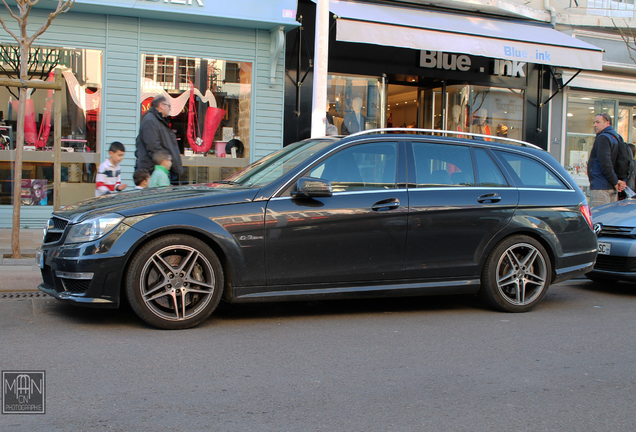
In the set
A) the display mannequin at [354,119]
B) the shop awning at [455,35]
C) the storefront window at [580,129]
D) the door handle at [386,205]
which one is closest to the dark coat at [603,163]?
the shop awning at [455,35]

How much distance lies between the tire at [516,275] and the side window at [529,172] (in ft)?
1.93

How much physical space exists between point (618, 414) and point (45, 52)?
35.8 ft

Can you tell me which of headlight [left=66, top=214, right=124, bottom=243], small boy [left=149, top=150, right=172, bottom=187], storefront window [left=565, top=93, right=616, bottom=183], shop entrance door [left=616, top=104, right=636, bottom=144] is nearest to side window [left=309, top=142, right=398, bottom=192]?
headlight [left=66, top=214, right=124, bottom=243]

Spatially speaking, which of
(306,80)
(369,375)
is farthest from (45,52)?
(369,375)

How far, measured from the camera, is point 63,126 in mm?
11430

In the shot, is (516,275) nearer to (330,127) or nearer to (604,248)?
(604,248)

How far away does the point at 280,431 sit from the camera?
10.3 feet

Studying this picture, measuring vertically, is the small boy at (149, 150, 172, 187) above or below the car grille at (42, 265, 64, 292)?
above

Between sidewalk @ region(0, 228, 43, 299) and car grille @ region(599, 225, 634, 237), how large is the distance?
20.9 ft

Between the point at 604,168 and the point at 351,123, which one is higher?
the point at 351,123

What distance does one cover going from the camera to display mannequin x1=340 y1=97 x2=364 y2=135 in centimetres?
1374

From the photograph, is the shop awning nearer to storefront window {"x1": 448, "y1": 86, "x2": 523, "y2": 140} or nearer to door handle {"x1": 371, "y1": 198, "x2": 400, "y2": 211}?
storefront window {"x1": 448, "y1": 86, "x2": 523, "y2": 140}

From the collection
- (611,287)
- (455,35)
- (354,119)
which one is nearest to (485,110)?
(455,35)

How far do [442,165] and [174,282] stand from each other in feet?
8.88
